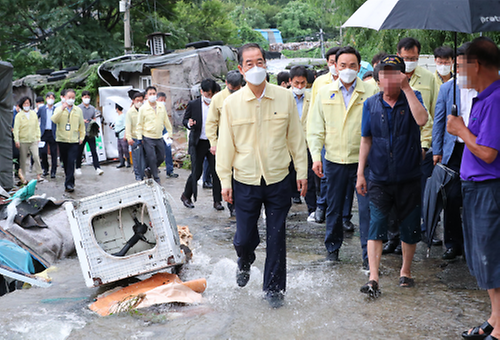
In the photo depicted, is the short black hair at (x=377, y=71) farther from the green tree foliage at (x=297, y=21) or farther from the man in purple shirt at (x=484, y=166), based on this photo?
the green tree foliage at (x=297, y=21)

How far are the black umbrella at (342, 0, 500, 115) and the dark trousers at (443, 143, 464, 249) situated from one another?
1393 mm

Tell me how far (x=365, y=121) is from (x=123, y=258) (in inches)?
102

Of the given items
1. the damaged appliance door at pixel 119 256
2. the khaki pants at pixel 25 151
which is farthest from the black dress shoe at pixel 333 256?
the khaki pants at pixel 25 151

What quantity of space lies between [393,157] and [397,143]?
13 centimetres

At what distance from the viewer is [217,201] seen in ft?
28.5

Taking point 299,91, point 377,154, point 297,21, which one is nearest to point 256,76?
point 377,154

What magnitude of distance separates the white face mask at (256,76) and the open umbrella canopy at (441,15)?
105cm

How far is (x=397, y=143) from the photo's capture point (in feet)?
14.2

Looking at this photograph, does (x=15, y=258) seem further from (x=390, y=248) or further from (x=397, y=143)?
(x=397, y=143)

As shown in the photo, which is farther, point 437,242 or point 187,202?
point 187,202

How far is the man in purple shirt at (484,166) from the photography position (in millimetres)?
3211

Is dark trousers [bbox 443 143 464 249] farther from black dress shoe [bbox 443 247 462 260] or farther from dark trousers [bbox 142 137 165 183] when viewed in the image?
dark trousers [bbox 142 137 165 183]

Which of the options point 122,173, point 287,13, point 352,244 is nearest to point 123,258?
point 352,244

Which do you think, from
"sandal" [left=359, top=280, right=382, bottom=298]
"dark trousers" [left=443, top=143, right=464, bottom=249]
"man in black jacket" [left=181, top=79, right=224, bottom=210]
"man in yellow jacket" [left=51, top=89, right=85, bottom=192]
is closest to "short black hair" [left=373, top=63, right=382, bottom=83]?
"dark trousers" [left=443, top=143, right=464, bottom=249]
